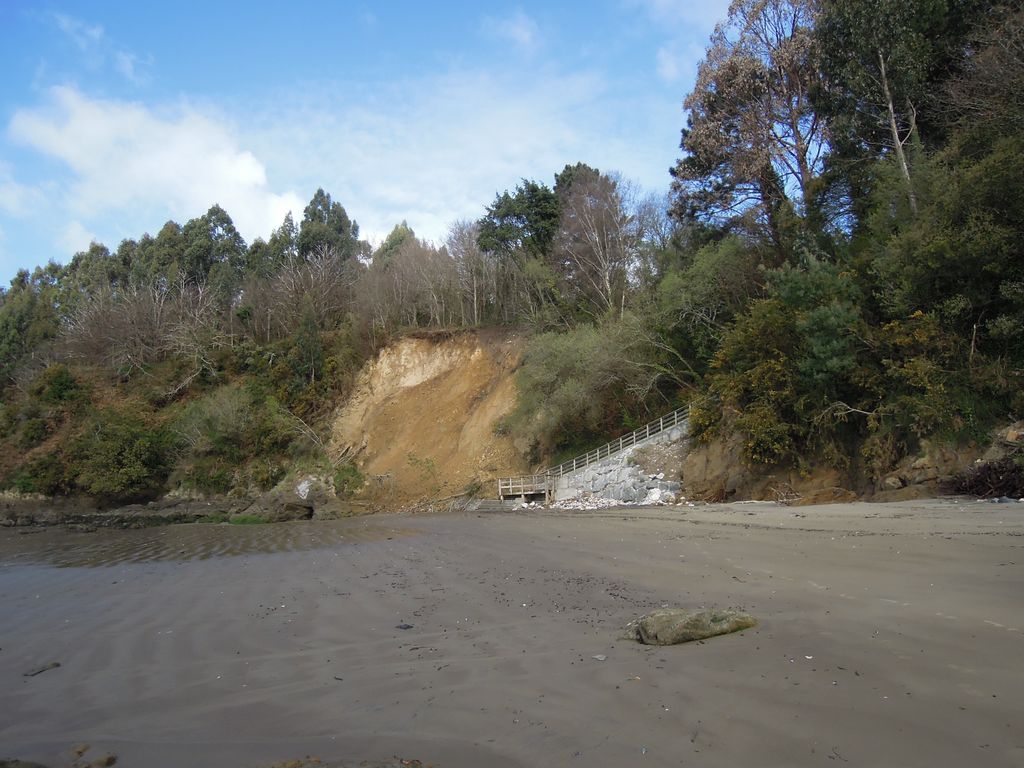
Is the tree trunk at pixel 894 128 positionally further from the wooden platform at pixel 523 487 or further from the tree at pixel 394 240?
the tree at pixel 394 240

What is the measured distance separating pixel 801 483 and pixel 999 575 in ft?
51.1

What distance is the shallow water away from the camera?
16812 millimetres

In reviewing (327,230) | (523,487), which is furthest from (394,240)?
(523,487)

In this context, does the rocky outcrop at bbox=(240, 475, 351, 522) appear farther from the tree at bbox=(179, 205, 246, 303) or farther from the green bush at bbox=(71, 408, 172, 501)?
the tree at bbox=(179, 205, 246, 303)

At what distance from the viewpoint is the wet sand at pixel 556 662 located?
11.5 ft

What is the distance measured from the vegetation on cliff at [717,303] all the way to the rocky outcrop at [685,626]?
15.1 meters

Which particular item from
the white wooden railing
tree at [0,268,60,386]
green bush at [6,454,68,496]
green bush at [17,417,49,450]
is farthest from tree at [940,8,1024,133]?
tree at [0,268,60,386]

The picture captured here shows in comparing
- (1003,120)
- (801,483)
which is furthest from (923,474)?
(1003,120)

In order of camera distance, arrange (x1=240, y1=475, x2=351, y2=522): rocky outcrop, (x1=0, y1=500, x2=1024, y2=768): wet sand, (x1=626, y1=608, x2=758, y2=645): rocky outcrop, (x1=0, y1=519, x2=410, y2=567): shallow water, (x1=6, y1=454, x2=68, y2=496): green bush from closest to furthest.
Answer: (x1=0, y1=500, x2=1024, y2=768): wet sand, (x1=626, y1=608, x2=758, y2=645): rocky outcrop, (x1=0, y1=519, x2=410, y2=567): shallow water, (x1=240, y1=475, x2=351, y2=522): rocky outcrop, (x1=6, y1=454, x2=68, y2=496): green bush

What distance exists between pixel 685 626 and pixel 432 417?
3704 cm

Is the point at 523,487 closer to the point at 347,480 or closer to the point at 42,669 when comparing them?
the point at 347,480

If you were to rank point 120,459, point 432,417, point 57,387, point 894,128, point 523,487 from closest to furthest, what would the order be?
point 894,128
point 523,487
point 432,417
point 120,459
point 57,387

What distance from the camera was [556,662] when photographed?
5.09 metres

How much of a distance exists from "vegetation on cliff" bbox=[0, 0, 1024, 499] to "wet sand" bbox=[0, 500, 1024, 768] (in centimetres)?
944
